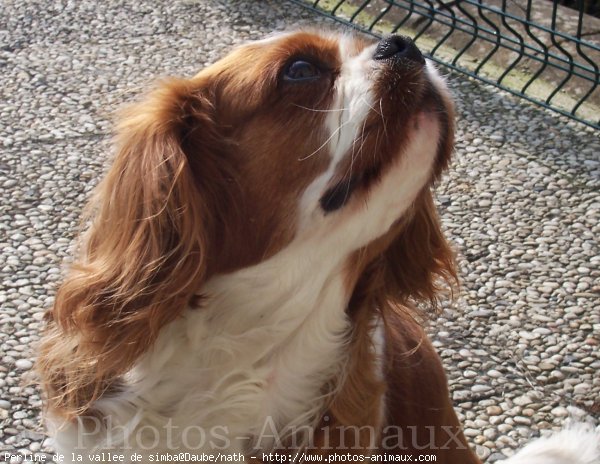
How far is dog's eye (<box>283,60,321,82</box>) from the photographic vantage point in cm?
229

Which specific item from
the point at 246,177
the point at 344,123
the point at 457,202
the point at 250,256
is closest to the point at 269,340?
the point at 250,256

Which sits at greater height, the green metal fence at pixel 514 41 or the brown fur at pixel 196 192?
the brown fur at pixel 196 192

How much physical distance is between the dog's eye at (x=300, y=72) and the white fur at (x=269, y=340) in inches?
2.9

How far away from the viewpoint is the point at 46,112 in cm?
529

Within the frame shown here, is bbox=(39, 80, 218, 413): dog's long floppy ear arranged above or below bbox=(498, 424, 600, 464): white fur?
above

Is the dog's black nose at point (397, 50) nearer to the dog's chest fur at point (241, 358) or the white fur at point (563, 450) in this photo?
the dog's chest fur at point (241, 358)

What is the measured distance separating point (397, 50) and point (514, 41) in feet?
11.3

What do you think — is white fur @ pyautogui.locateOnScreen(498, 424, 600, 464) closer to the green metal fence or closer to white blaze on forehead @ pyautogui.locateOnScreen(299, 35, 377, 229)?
white blaze on forehead @ pyautogui.locateOnScreen(299, 35, 377, 229)

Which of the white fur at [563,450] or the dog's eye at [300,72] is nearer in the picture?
the dog's eye at [300,72]

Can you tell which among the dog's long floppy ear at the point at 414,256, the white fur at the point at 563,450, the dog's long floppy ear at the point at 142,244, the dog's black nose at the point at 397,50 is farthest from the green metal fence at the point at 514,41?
the dog's long floppy ear at the point at 142,244

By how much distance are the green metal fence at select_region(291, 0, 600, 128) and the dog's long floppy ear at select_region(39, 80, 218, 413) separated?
11.2 ft

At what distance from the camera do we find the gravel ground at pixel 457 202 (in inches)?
138

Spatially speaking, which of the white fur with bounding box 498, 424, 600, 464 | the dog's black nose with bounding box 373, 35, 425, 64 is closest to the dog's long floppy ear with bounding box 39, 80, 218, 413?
the dog's black nose with bounding box 373, 35, 425, 64

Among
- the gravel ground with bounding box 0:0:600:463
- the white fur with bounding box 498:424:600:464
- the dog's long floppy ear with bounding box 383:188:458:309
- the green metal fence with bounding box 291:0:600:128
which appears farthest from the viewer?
the green metal fence with bounding box 291:0:600:128
